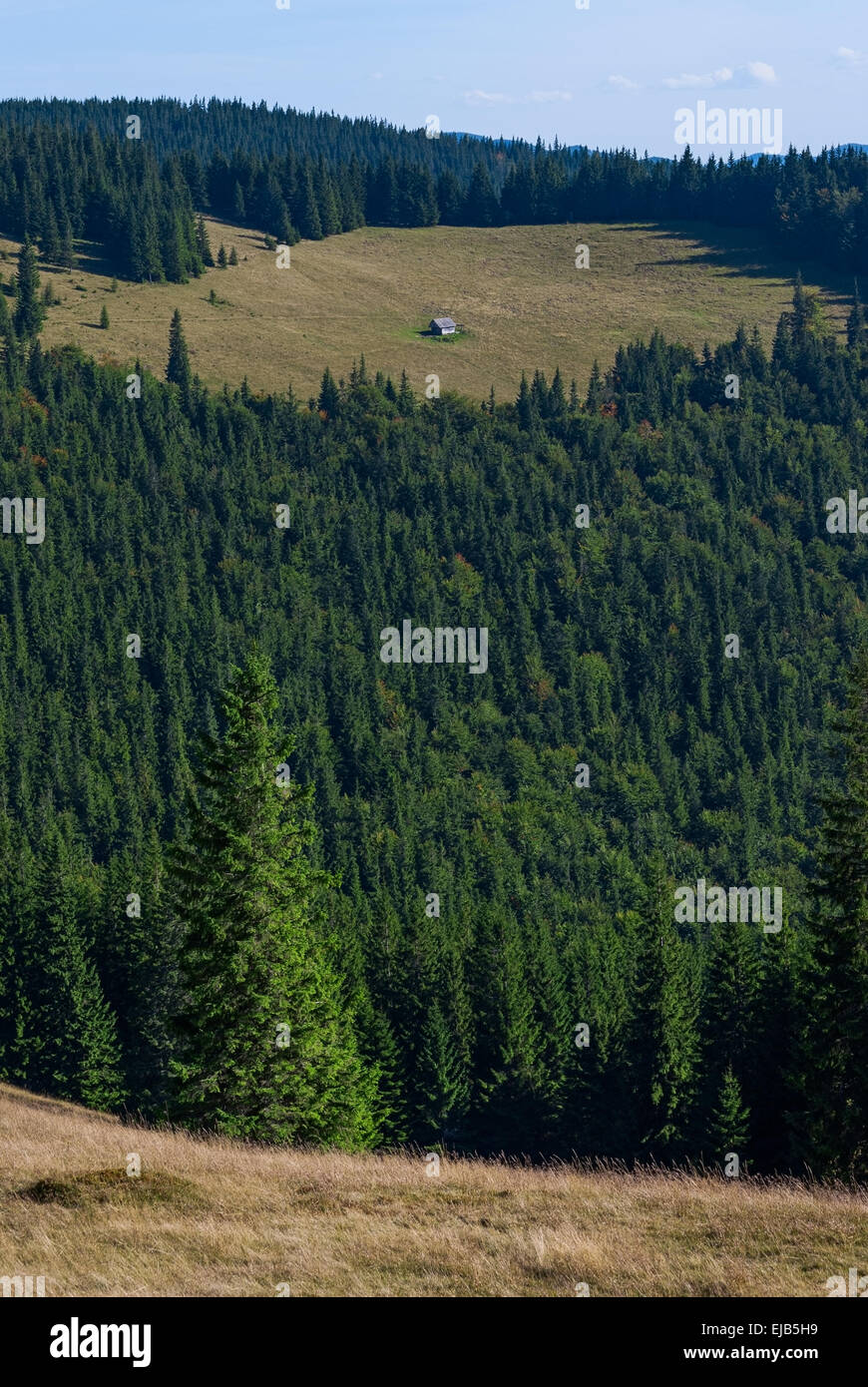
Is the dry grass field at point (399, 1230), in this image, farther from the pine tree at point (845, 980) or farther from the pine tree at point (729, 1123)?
the pine tree at point (729, 1123)

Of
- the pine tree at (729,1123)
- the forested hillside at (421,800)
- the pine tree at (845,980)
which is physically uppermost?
the pine tree at (845,980)

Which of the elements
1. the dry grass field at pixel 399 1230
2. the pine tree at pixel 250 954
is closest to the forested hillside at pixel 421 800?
the pine tree at pixel 250 954

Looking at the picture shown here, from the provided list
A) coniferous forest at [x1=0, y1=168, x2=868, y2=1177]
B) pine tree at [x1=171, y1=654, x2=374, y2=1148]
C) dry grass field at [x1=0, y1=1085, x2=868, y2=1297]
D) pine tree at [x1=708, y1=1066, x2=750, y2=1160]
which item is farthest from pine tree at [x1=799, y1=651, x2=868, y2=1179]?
dry grass field at [x1=0, y1=1085, x2=868, y2=1297]

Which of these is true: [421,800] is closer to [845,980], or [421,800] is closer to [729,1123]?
[729,1123]

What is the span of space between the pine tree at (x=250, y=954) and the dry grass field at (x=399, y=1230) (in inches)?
318

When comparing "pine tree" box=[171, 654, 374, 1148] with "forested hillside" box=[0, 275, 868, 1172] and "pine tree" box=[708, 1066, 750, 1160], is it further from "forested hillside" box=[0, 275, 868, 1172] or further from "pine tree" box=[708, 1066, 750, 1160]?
"forested hillside" box=[0, 275, 868, 1172]

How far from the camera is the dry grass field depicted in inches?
618

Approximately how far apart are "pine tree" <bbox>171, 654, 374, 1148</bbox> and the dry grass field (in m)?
8.07

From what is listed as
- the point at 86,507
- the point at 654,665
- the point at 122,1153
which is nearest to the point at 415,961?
the point at 122,1153

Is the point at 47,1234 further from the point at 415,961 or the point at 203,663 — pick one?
the point at 203,663

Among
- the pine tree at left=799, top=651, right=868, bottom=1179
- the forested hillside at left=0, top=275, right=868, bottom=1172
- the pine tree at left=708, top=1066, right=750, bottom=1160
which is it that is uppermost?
the pine tree at left=799, top=651, right=868, bottom=1179

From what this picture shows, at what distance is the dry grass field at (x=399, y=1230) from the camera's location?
15.7 metres

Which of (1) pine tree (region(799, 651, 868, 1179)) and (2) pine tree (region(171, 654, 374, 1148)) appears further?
(1) pine tree (region(799, 651, 868, 1179))
